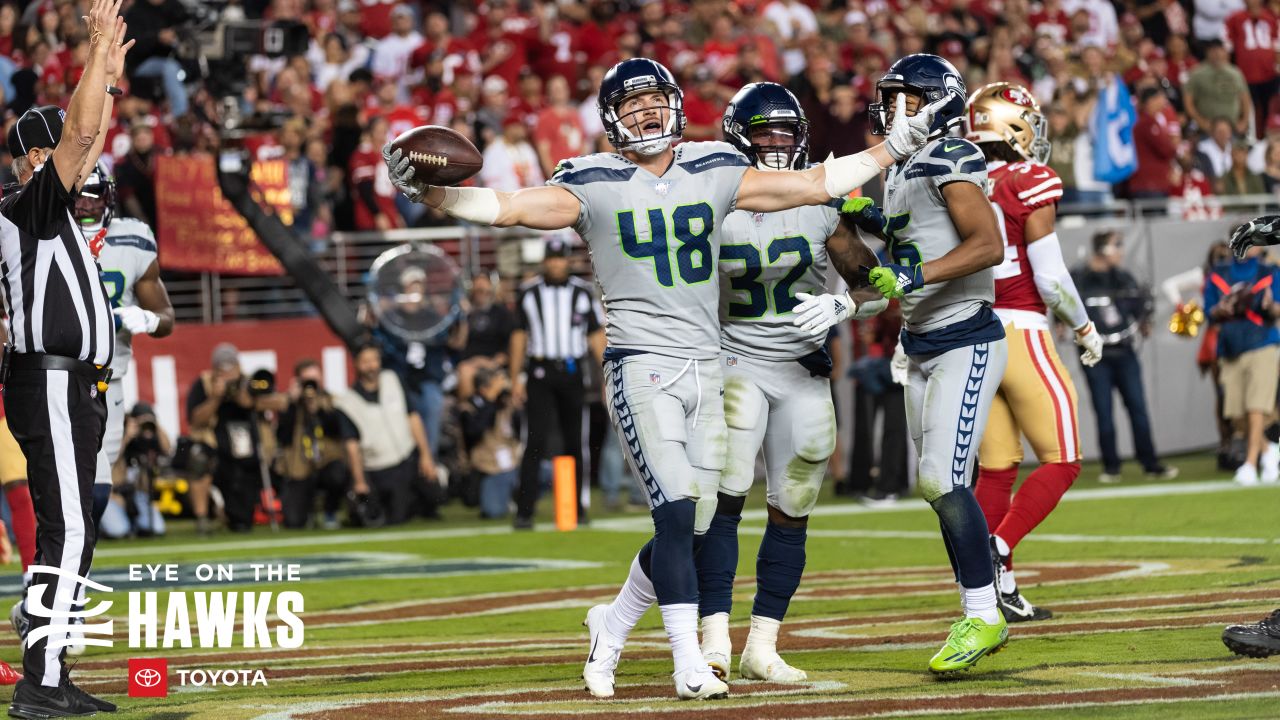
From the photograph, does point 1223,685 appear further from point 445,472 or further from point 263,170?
point 263,170

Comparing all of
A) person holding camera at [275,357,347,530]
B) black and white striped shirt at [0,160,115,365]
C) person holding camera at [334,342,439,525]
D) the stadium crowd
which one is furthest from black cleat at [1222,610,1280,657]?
the stadium crowd

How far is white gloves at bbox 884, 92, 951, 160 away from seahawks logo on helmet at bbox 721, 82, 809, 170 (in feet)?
1.50

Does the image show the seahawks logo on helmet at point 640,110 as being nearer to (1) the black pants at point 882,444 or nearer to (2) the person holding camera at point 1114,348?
(1) the black pants at point 882,444

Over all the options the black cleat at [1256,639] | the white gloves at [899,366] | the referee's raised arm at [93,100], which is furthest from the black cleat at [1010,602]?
the referee's raised arm at [93,100]

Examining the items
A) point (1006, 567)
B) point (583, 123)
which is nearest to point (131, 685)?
point (1006, 567)

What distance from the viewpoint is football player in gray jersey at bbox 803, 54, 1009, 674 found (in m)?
6.28

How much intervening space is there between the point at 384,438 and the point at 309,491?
71 centimetres

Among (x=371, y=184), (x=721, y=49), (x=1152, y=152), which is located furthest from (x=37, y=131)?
(x=1152, y=152)

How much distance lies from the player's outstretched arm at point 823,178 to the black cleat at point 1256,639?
186cm

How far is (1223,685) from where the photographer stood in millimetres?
5586

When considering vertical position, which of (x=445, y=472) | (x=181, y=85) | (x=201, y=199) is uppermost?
(x=181, y=85)

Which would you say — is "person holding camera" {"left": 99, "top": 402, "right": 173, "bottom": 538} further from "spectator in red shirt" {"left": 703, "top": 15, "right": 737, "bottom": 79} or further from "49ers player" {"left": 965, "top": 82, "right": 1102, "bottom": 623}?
"49ers player" {"left": 965, "top": 82, "right": 1102, "bottom": 623}

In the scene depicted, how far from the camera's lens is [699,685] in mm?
5727

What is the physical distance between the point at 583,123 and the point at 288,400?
4.81 metres
